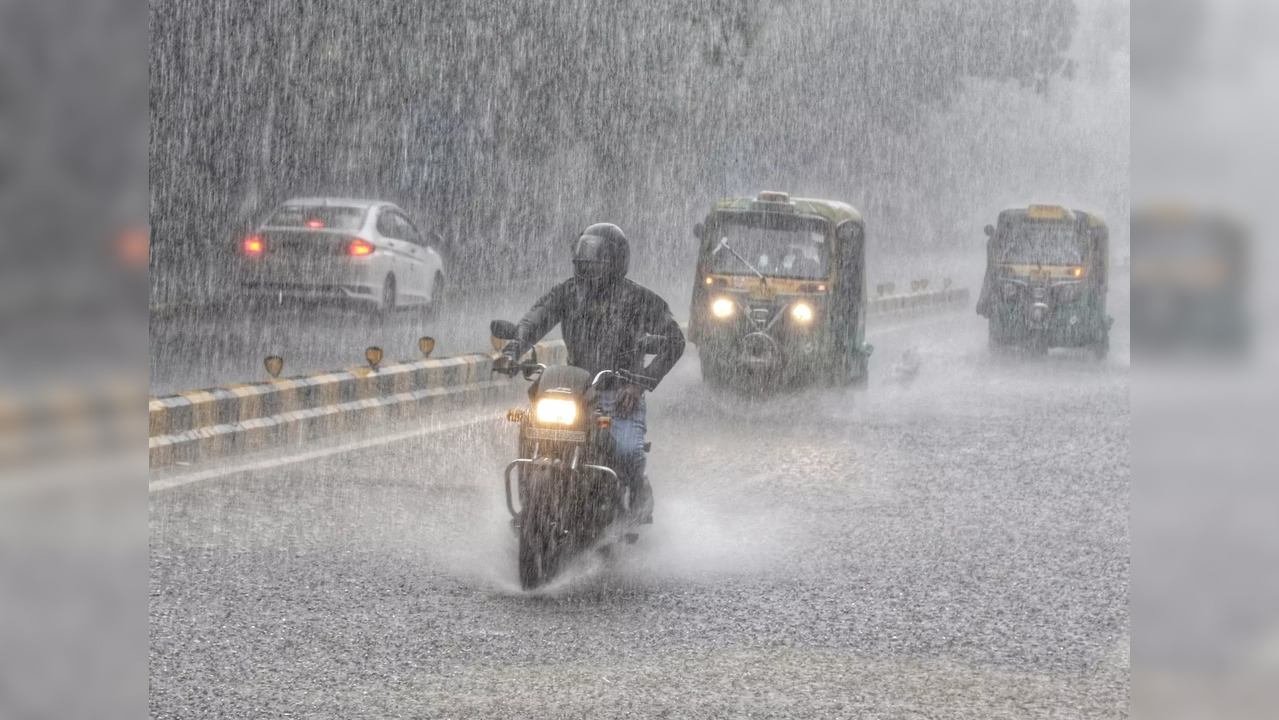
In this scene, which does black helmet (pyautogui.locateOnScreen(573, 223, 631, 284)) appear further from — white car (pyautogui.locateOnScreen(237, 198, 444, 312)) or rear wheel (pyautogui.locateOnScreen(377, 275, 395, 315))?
rear wheel (pyautogui.locateOnScreen(377, 275, 395, 315))

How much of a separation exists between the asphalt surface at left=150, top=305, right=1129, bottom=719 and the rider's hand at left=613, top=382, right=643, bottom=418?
780mm

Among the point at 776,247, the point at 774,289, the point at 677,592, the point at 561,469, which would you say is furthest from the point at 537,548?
the point at 776,247

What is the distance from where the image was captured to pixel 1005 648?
18.8 feet

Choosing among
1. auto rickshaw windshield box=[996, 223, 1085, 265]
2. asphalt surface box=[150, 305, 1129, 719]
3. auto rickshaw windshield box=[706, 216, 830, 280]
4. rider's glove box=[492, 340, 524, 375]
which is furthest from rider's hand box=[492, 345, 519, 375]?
auto rickshaw windshield box=[996, 223, 1085, 265]

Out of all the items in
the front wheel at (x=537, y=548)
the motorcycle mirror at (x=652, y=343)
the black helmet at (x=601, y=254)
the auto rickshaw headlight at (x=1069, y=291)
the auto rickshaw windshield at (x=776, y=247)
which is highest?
the auto rickshaw windshield at (x=776, y=247)

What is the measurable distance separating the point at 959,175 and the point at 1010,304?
2765cm

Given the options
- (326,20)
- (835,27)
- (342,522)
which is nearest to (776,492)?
(342,522)

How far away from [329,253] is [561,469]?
35.4ft

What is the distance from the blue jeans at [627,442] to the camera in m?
6.12

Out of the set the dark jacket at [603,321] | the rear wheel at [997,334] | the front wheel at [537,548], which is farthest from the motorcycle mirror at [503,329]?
the rear wheel at [997,334]

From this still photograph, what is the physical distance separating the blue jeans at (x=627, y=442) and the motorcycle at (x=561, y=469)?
0.14 m

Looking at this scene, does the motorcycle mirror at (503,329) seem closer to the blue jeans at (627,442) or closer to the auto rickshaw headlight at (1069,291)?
the blue jeans at (627,442)

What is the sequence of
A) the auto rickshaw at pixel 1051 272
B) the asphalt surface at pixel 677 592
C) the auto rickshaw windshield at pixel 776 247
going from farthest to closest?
1. the auto rickshaw at pixel 1051 272
2. the auto rickshaw windshield at pixel 776 247
3. the asphalt surface at pixel 677 592
